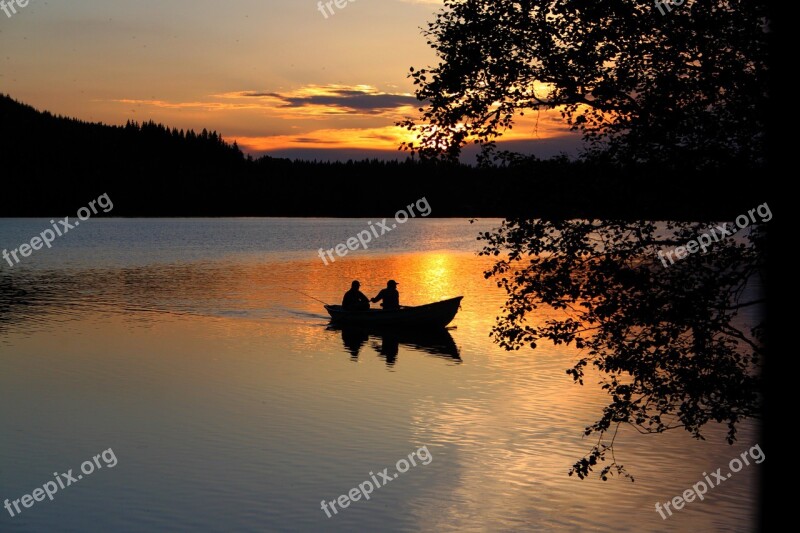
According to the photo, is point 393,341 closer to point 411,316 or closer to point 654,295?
point 411,316

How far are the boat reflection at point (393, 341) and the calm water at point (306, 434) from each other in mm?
238

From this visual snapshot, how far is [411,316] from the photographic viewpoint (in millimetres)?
42375

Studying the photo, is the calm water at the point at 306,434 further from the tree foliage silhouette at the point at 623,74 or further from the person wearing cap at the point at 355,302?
the tree foliage silhouette at the point at 623,74

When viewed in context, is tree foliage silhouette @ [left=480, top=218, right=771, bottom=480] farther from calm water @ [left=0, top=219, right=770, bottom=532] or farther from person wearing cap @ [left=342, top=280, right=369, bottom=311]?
person wearing cap @ [left=342, top=280, right=369, bottom=311]

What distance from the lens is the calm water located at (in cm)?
1775

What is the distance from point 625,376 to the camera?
105 ft

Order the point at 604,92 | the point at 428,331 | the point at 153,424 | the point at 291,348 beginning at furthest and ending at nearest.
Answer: the point at 428,331, the point at 291,348, the point at 153,424, the point at 604,92

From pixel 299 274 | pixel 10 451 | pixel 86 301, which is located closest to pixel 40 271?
pixel 299 274

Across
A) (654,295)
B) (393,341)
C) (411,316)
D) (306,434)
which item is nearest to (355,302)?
(411,316)

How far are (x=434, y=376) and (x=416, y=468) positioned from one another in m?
11.8

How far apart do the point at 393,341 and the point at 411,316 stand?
6.26 feet

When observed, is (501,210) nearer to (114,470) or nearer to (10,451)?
(114,470)

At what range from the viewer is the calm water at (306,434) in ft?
58.2

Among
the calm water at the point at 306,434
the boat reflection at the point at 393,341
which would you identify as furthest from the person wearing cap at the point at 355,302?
the calm water at the point at 306,434
